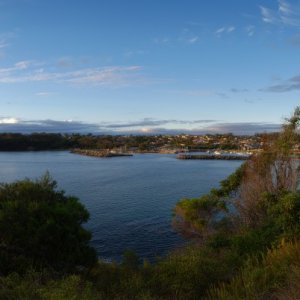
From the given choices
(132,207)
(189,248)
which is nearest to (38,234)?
(189,248)

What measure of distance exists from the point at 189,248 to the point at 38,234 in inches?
250

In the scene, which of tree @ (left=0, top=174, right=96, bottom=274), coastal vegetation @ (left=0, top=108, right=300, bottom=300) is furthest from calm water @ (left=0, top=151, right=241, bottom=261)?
tree @ (left=0, top=174, right=96, bottom=274)

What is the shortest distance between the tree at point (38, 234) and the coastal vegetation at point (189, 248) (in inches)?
1.3

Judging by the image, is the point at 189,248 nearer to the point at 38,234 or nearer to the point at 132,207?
the point at 38,234

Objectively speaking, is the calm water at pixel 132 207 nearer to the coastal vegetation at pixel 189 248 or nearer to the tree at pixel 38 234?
the coastal vegetation at pixel 189 248

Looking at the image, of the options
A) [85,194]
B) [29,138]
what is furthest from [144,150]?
[85,194]

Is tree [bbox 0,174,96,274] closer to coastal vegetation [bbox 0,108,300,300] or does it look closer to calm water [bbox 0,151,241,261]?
coastal vegetation [bbox 0,108,300,300]

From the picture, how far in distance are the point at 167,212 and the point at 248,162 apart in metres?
15.0

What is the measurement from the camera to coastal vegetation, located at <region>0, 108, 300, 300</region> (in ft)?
23.5

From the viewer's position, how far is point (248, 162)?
850 inches

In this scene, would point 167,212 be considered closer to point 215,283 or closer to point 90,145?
point 215,283

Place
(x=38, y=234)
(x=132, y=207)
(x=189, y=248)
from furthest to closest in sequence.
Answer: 1. (x=132, y=207)
2. (x=189, y=248)
3. (x=38, y=234)

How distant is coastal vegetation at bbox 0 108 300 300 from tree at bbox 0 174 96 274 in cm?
3

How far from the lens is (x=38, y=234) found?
13359mm
